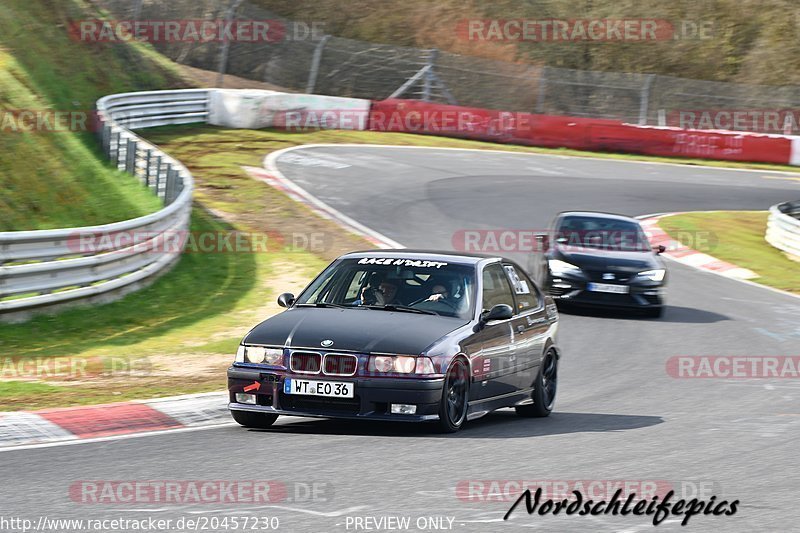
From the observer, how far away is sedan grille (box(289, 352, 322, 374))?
8438 millimetres

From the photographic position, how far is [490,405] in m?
9.46

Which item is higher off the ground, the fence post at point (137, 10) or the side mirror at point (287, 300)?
the fence post at point (137, 10)

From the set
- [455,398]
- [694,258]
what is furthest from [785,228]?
[455,398]

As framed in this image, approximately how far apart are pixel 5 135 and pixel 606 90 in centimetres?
2377

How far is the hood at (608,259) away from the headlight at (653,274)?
65 mm

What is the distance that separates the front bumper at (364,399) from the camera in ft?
27.4

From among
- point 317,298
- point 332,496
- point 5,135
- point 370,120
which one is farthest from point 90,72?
point 332,496

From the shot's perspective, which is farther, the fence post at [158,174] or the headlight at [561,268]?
the fence post at [158,174]

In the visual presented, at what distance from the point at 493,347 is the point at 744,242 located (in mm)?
17634

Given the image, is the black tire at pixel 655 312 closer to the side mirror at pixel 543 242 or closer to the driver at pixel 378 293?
the side mirror at pixel 543 242

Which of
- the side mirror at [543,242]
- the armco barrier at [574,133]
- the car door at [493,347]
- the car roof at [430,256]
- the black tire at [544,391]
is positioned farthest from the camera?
the armco barrier at [574,133]

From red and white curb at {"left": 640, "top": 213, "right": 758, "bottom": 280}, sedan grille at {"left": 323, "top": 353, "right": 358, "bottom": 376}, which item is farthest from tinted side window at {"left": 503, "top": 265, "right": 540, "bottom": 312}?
red and white curb at {"left": 640, "top": 213, "right": 758, "bottom": 280}

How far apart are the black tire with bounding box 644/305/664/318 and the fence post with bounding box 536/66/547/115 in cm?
2299

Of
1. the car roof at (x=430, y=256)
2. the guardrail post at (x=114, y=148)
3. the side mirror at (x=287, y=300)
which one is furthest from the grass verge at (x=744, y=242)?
the side mirror at (x=287, y=300)
